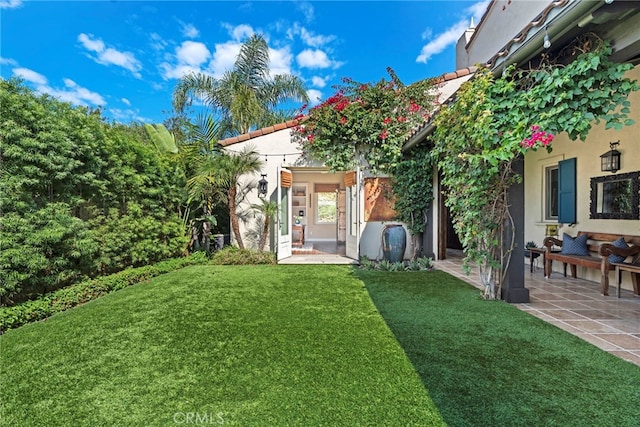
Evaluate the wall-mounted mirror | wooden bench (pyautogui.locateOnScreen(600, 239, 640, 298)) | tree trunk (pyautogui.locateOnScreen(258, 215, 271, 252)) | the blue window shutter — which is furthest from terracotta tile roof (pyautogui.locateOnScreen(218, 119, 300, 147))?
wooden bench (pyautogui.locateOnScreen(600, 239, 640, 298))

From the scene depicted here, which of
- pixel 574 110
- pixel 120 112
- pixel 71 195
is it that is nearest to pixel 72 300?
pixel 71 195

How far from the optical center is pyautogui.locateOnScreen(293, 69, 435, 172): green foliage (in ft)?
27.1

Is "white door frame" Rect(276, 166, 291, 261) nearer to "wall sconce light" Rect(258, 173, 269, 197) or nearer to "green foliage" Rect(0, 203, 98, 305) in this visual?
"wall sconce light" Rect(258, 173, 269, 197)

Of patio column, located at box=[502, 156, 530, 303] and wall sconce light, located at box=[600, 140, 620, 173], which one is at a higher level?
wall sconce light, located at box=[600, 140, 620, 173]

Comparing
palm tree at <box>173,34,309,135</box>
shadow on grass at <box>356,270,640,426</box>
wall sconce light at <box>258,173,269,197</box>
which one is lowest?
shadow on grass at <box>356,270,640,426</box>

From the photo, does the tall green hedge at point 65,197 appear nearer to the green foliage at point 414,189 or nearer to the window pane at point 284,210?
the window pane at point 284,210

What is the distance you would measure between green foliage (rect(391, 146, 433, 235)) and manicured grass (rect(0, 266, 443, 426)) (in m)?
4.31

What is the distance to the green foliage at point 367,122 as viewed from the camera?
8250 millimetres

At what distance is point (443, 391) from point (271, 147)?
7.62 m

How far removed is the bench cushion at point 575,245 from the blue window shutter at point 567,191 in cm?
56

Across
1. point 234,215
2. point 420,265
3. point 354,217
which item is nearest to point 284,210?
point 234,215

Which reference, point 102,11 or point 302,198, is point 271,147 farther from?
point 102,11

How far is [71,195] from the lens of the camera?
450cm

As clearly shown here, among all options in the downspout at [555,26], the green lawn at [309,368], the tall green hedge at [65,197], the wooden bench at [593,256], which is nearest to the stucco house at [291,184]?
the tall green hedge at [65,197]
